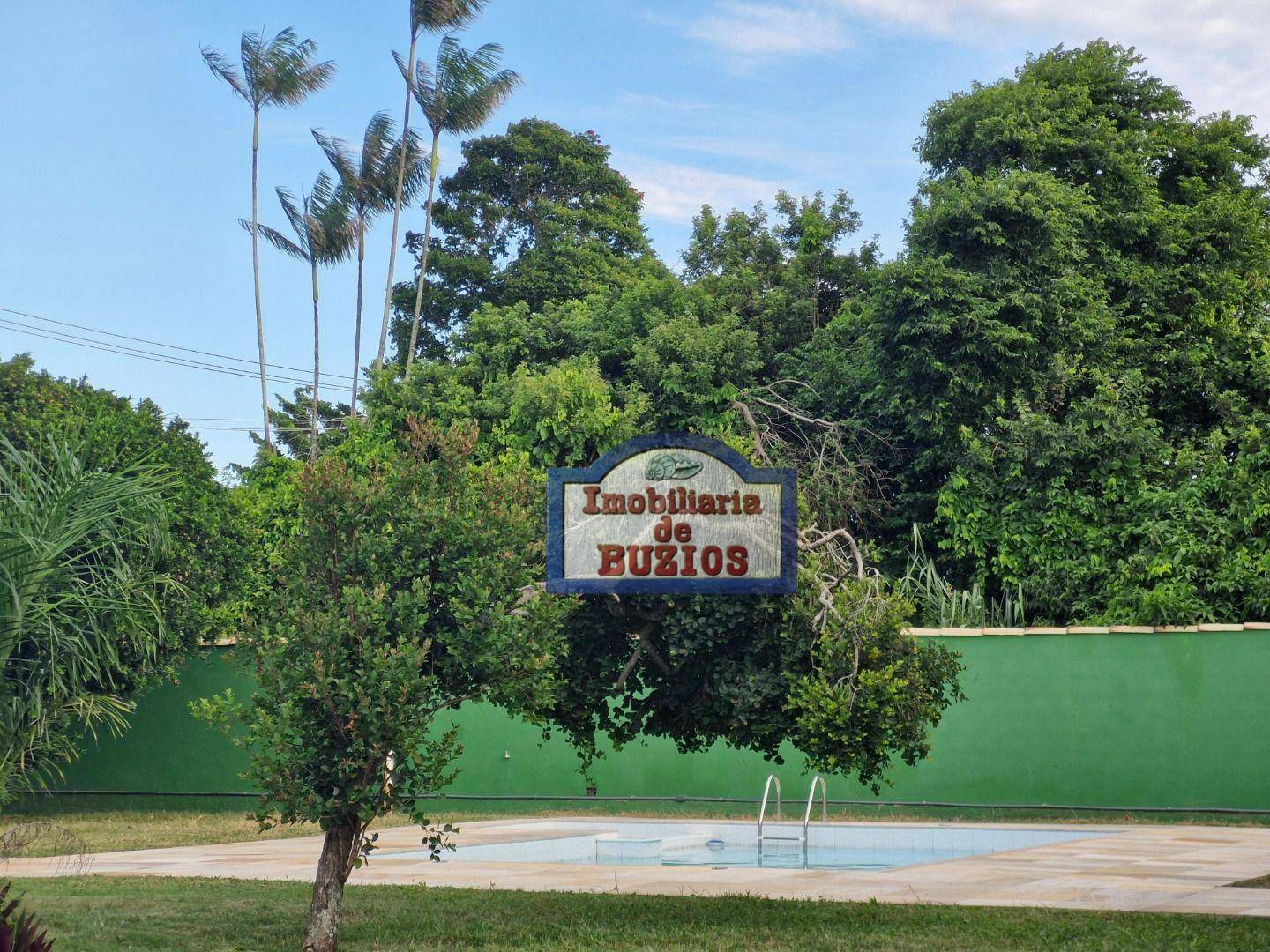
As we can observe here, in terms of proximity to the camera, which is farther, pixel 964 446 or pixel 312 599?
pixel 964 446

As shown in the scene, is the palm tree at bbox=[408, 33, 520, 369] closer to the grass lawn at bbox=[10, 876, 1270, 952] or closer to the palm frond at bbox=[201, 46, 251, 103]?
the palm frond at bbox=[201, 46, 251, 103]

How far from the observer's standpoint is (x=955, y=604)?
1719 centimetres

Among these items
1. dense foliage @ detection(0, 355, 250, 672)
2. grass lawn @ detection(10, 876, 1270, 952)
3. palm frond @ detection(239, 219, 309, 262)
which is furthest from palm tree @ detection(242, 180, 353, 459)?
grass lawn @ detection(10, 876, 1270, 952)

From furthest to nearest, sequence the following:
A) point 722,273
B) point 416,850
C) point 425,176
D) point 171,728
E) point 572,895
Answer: point 425,176 → point 722,273 → point 171,728 → point 416,850 → point 572,895

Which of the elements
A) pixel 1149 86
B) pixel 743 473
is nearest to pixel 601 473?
pixel 743 473

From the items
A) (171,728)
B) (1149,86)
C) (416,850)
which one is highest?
(1149,86)

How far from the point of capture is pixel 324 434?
26.7m

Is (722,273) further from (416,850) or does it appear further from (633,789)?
(416,850)

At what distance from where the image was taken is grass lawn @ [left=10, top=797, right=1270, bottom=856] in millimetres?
14172

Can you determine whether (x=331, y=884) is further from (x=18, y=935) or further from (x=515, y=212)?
(x=515, y=212)

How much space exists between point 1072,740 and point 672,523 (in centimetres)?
883

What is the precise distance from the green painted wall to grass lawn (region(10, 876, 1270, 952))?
5984 mm

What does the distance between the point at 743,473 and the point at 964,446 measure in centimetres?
1194

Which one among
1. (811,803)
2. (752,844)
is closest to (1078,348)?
(811,803)
